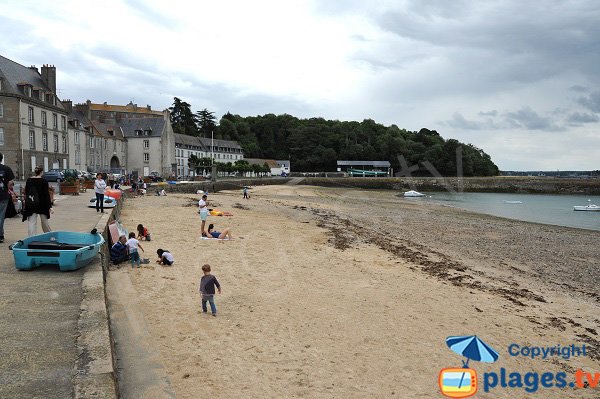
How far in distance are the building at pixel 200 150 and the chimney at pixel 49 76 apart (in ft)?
102

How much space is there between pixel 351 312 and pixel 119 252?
6.04 m

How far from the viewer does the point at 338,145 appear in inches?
4599

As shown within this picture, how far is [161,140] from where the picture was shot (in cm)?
6631

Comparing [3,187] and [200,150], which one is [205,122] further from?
[3,187]

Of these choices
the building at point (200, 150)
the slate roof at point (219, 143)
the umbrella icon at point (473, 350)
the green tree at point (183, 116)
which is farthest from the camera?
the green tree at point (183, 116)

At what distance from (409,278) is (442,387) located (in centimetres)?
599

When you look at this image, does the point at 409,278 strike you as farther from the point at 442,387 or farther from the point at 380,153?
the point at 380,153

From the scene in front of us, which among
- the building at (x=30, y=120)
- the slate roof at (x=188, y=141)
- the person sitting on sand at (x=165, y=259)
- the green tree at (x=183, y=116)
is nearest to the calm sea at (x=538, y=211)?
the person sitting on sand at (x=165, y=259)

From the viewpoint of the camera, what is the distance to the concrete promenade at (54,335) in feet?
12.8

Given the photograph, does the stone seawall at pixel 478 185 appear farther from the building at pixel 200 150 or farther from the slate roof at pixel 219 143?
the slate roof at pixel 219 143

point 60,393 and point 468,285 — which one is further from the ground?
point 60,393

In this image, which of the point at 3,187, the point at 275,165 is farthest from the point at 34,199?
the point at 275,165

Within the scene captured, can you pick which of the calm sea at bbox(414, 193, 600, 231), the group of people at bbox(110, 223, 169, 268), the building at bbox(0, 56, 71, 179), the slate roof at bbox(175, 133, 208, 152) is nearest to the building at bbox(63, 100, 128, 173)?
the building at bbox(0, 56, 71, 179)

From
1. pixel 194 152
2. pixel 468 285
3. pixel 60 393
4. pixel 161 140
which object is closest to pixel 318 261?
pixel 468 285
